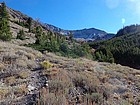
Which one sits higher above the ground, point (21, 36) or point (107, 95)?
point (21, 36)

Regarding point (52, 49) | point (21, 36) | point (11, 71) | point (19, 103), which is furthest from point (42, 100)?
point (21, 36)

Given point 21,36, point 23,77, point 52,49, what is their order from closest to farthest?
1. point 23,77
2. point 52,49
3. point 21,36

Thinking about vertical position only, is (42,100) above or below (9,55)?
below

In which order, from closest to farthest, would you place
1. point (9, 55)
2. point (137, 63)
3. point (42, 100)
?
point (42, 100), point (9, 55), point (137, 63)

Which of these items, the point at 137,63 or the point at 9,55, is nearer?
the point at 9,55

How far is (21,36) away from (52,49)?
1271 centimetres

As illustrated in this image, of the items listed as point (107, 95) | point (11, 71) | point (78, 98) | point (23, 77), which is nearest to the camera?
point (78, 98)

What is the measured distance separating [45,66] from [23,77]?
3392mm

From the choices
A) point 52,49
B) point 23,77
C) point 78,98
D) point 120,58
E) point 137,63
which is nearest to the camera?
point 78,98

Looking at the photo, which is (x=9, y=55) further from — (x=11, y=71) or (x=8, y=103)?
(x=8, y=103)

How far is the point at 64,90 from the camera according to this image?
7.50m

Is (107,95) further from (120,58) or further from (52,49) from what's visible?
(120,58)

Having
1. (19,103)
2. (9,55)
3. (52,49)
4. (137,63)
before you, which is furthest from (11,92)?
(137,63)

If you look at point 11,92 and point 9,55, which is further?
point 9,55
